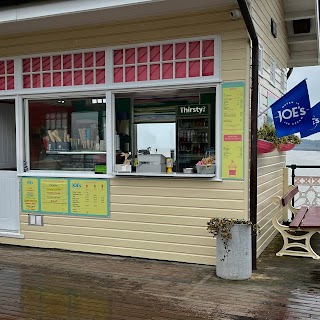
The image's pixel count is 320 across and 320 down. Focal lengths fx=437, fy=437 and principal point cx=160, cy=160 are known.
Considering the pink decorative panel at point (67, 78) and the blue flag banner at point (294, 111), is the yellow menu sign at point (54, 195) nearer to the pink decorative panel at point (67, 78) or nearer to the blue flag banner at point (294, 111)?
the pink decorative panel at point (67, 78)

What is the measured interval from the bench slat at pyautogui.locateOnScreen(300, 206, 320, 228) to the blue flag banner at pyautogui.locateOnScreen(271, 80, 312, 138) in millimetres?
1331

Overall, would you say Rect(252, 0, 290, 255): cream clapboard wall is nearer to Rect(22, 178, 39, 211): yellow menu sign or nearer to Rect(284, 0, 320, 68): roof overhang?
Rect(284, 0, 320, 68): roof overhang

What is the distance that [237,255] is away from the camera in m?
4.91

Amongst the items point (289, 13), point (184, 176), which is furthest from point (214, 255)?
point (289, 13)

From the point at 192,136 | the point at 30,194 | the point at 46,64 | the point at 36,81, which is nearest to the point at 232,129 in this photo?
the point at 192,136

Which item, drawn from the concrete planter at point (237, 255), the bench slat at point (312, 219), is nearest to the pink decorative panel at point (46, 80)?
the concrete planter at point (237, 255)

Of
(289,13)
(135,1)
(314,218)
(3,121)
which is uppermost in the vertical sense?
(289,13)

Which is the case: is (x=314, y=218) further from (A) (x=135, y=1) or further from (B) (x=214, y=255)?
(A) (x=135, y=1)

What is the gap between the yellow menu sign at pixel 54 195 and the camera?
633 centimetres

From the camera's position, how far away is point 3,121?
289 inches

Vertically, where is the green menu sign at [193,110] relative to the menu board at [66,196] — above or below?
above

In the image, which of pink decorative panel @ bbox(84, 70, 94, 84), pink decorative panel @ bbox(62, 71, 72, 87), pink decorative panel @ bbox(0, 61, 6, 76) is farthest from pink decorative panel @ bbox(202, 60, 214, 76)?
pink decorative panel @ bbox(0, 61, 6, 76)

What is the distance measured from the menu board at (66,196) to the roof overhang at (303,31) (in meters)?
4.70

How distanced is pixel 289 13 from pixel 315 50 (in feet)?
4.79
